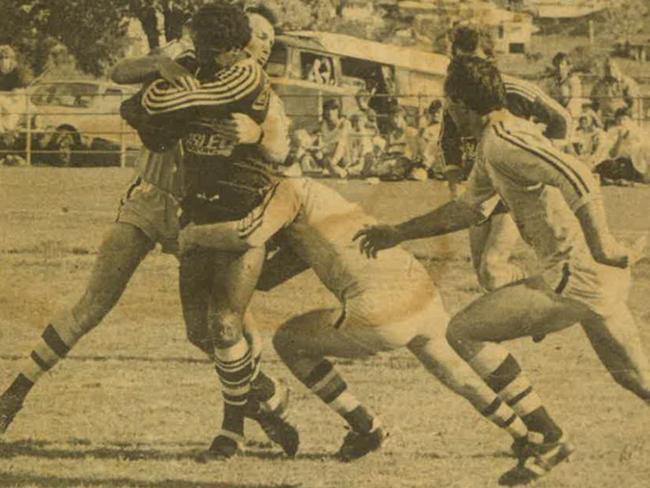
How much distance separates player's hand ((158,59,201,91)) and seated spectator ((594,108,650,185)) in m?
1.78

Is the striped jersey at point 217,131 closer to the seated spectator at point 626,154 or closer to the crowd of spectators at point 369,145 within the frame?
the crowd of spectators at point 369,145

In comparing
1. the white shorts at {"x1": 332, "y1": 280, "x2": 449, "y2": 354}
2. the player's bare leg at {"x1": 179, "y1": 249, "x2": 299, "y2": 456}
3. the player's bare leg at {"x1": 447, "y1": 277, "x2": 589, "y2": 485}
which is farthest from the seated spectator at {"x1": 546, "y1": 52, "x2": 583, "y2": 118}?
the player's bare leg at {"x1": 179, "y1": 249, "x2": 299, "y2": 456}

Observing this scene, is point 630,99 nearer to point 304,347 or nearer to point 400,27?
point 400,27

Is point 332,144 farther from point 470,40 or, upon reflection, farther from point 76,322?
point 76,322

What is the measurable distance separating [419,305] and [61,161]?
1749 millimetres

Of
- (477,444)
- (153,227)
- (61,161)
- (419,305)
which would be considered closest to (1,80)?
(61,161)

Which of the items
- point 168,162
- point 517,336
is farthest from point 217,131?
point 517,336

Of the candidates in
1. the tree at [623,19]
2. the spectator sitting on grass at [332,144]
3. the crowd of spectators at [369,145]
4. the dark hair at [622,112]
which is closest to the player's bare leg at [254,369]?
the crowd of spectators at [369,145]

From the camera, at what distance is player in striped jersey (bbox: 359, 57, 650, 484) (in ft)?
23.2

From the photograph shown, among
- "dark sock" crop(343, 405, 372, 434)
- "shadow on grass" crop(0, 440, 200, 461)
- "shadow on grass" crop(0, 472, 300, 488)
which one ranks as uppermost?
"dark sock" crop(343, 405, 372, 434)

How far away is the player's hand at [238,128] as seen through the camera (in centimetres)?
721

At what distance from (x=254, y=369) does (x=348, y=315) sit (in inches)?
18.1

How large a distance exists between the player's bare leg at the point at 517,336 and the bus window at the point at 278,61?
1.28 metres

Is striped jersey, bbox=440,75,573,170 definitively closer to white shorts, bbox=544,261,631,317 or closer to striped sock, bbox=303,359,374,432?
white shorts, bbox=544,261,631,317
